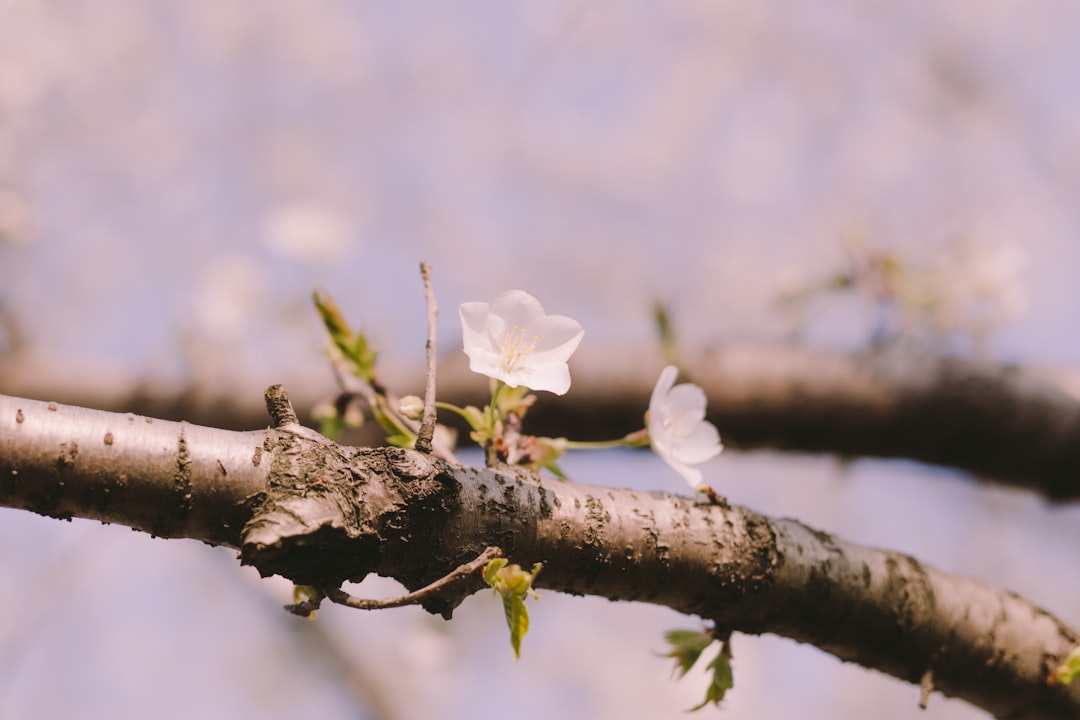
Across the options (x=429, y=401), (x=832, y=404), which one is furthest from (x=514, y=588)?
(x=832, y=404)

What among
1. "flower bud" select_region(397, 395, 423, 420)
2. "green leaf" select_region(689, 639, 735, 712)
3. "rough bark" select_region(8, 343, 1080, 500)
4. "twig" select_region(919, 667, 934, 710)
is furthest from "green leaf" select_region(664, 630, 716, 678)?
"rough bark" select_region(8, 343, 1080, 500)

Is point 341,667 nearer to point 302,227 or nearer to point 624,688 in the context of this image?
point 302,227

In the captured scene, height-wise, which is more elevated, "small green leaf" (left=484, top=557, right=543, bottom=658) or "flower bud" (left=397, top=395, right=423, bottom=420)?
"flower bud" (left=397, top=395, right=423, bottom=420)

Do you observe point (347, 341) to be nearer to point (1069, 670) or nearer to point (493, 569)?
point (493, 569)

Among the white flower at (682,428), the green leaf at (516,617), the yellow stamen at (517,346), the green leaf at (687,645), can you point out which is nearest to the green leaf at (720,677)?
the green leaf at (687,645)

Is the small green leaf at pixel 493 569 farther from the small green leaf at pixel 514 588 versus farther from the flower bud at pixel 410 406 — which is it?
the flower bud at pixel 410 406

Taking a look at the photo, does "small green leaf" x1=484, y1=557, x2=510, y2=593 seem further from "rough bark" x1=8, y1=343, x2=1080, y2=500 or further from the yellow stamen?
"rough bark" x1=8, y1=343, x2=1080, y2=500

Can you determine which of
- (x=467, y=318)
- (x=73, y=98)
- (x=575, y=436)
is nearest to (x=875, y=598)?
(x=467, y=318)
